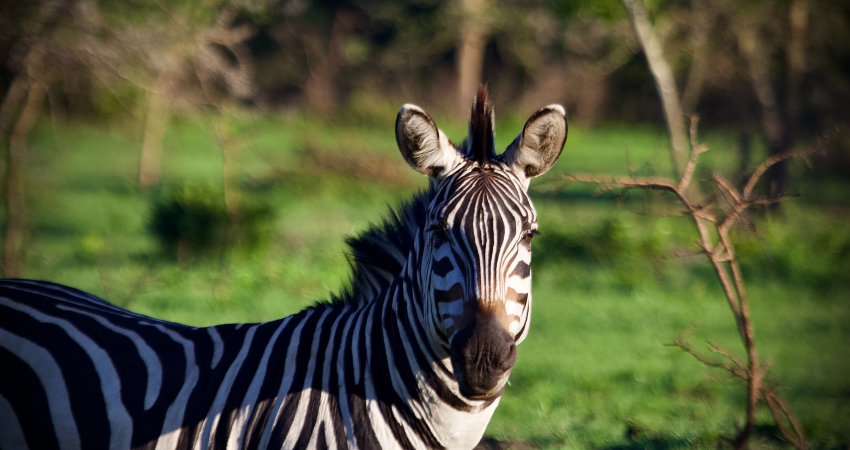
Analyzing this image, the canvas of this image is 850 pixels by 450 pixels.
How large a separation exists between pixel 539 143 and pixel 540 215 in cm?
956

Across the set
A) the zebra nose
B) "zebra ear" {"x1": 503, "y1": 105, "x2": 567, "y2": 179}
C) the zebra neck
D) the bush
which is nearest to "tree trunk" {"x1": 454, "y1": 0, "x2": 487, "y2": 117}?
the bush

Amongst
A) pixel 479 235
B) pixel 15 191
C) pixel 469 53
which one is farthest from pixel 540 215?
pixel 469 53

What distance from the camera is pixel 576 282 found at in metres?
8.40

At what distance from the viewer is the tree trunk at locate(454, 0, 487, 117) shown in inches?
964

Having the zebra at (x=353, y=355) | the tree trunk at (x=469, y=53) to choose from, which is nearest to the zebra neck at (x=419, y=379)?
the zebra at (x=353, y=355)

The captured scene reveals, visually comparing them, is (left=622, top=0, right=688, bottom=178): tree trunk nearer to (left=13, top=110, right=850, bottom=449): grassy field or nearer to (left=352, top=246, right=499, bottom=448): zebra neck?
(left=13, top=110, right=850, bottom=449): grassy field

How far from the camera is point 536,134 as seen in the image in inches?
89.4

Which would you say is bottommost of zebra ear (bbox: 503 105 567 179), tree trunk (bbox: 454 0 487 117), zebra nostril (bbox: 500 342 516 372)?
zebra nostril (bbox: 500 342 516 372)

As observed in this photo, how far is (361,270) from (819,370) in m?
5.16

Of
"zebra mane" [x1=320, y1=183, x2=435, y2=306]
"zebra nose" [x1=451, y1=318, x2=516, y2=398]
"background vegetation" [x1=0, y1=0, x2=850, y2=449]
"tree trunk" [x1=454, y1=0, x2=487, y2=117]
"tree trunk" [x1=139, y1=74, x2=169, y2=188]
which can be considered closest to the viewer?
"zebra nose" [x1=451, y1=318, x2=516, y2=398]

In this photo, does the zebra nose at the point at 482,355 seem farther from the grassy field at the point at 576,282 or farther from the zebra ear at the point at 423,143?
the grassy field at the point at 576,282

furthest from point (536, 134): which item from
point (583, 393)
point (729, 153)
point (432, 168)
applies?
point (729, 153)

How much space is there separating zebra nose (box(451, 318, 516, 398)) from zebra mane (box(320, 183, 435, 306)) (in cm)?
66

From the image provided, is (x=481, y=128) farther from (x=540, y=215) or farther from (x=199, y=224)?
(x=540, y=215)
